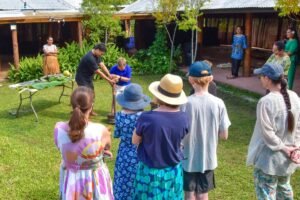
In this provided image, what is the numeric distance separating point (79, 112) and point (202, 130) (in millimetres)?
1205

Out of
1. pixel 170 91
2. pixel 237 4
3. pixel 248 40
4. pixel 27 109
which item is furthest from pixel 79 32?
pixel 170 91

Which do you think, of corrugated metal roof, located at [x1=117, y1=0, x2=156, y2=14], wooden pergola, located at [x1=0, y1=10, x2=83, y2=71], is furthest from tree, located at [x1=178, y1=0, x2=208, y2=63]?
wooden pergola, located at [x1=0, y1=10, x2=83, y2=71]

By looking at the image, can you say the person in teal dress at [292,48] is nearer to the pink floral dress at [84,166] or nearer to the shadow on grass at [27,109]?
the shadow on grass at [27,109]

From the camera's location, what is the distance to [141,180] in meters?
3.36

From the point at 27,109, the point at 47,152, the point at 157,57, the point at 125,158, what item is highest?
the point at 125,158

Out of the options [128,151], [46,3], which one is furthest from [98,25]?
[128,151]

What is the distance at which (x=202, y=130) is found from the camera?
3584mm

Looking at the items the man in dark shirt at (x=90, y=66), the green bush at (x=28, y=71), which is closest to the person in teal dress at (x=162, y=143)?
the man in dark shirt at (x=90, y=66)

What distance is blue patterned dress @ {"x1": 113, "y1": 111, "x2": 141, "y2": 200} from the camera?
3.68 m

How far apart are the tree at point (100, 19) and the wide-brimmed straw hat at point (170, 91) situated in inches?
478

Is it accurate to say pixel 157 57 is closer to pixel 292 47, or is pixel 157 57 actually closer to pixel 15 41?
pixel 15 41

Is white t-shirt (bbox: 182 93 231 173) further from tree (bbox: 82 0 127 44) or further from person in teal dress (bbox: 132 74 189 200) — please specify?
tree (bbox: 82 0 127 44)

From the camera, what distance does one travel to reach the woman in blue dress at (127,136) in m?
3.69

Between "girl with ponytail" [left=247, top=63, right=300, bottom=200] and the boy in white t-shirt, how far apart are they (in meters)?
0.36
